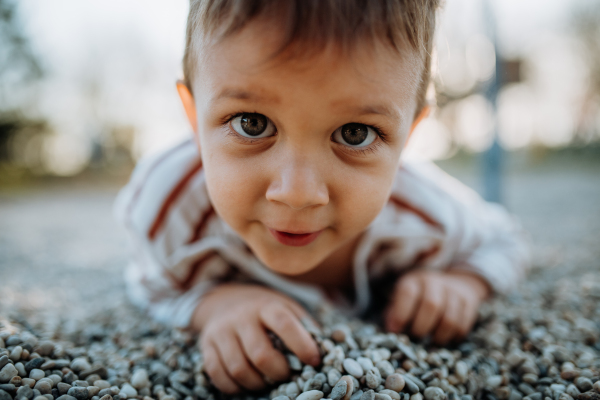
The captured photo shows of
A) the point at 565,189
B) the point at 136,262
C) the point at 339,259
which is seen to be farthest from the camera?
the point at 565,189

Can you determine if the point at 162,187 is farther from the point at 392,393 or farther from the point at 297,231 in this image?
the point at 392,393

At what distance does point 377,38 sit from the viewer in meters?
0.87

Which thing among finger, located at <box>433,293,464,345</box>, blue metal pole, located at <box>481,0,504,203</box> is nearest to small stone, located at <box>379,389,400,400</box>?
finger, located at <box>433,293,464,345</box>

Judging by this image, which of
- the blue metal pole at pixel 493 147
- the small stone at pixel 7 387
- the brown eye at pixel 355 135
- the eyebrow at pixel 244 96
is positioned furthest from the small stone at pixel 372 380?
the blue metal pole at pixel 493 147

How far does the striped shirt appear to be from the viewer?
4.85ft

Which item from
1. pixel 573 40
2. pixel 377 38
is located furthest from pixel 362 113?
pixel 573 40

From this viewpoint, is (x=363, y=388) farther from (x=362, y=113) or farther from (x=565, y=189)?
(x=565, y=189)

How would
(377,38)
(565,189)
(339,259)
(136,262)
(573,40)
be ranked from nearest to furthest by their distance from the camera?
(377,38) → (339,259) → (136,262) → (565,189) → (573,40)

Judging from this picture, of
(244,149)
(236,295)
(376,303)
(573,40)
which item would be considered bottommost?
(376,303)

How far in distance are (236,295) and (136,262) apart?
722 mm

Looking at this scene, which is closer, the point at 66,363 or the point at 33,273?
the point at 66,363

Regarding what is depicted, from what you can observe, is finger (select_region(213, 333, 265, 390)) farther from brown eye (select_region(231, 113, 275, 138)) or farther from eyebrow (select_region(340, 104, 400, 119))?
eyebrow (select_region(340, 104, 400, 119))

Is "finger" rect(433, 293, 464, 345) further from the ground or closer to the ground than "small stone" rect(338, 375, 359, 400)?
closer to the ground

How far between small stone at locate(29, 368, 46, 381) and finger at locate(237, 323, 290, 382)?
47 cm
